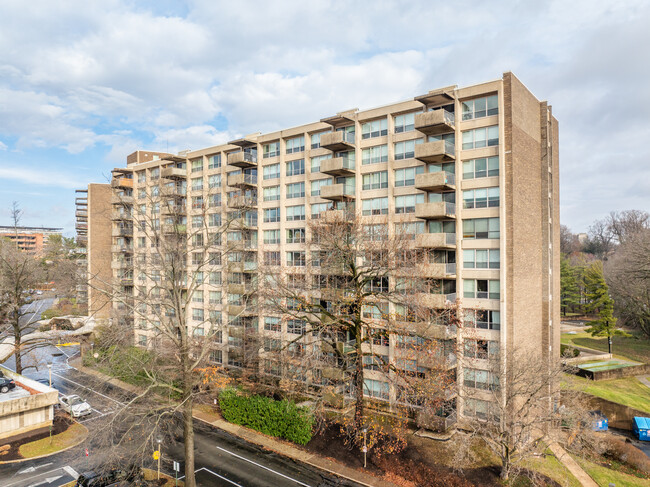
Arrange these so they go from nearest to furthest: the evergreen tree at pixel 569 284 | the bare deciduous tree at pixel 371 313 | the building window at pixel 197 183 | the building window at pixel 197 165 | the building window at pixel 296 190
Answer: the bare deciduous tree at pixel 371 313
the building window at pixel 296 190
the building window at pixel 197 165
the building window at pixel 197 183
the evergreen tree at pixel 569 284

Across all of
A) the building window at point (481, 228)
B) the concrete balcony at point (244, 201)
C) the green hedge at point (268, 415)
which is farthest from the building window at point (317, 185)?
the green hedge at point (268, 415)

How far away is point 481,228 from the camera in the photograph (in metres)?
29.8

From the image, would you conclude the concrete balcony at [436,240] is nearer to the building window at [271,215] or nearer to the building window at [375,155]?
the building window at [375,155]

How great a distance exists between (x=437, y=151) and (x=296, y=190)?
15.5 m

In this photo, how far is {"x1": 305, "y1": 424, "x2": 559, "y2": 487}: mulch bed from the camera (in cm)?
2233

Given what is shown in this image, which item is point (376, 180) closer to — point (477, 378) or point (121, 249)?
point (477, 378)

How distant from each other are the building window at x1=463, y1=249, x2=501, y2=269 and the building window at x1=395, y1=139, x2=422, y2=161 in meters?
9.24

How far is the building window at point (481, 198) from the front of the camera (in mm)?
29312

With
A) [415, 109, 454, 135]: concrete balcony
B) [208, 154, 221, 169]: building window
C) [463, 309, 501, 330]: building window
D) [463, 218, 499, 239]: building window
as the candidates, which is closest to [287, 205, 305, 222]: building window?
[208, 154, 221, 169]: building window

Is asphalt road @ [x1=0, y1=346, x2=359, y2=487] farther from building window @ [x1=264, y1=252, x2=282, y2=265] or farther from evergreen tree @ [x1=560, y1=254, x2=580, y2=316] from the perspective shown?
evergreen tree @ [x1=560, y1=254, x2=580, y2=316]

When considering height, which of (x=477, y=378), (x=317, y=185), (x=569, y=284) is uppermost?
(x=317, y=185)

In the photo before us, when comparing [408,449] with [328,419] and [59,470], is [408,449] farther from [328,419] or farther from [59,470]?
[59,470]

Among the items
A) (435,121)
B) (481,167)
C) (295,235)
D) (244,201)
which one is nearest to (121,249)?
(244,201)

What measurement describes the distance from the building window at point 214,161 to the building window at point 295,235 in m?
13.3
